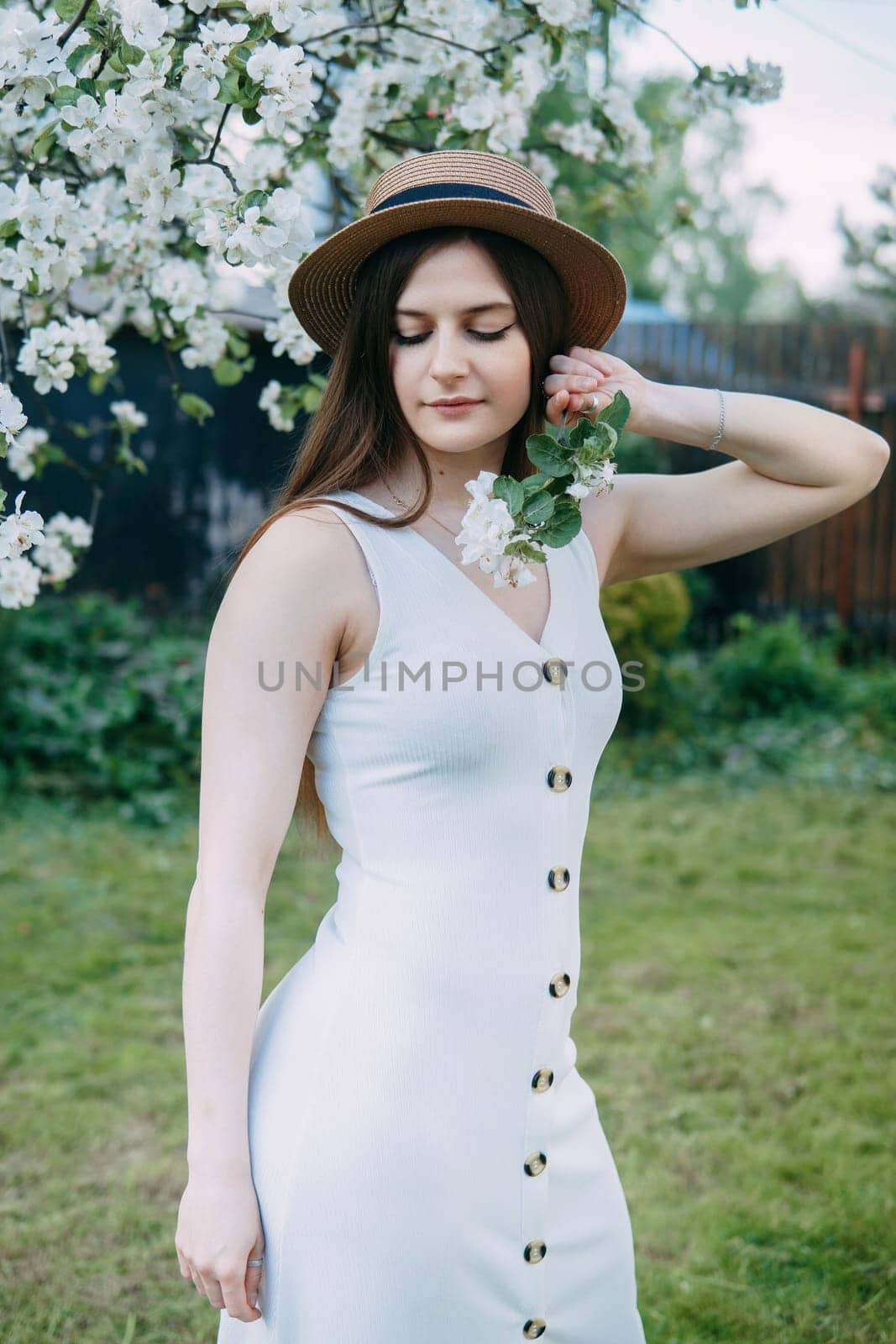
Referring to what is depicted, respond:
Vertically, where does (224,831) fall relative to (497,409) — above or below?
below

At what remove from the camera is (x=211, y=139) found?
207 cm

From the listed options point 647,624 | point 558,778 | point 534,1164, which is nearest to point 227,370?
point 558,778

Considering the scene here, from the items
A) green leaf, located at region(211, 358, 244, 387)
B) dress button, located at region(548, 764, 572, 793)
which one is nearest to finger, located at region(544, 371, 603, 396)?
dress button, located at region(548, 764, 572, 793)

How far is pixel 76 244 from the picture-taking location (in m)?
1.88

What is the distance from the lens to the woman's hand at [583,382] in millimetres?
1673

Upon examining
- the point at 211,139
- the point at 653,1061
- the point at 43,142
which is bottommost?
the point at 653,1061

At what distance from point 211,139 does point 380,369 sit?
28.9 inches

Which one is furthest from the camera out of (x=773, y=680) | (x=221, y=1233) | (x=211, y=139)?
(x=773, y=680)

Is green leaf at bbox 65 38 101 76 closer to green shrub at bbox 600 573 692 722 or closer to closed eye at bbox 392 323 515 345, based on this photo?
closed eye at bbox 392 323 515 345

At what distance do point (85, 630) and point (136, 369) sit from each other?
2227mm

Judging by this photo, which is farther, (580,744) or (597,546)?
(597,546)

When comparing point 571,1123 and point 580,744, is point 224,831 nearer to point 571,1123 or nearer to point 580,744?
point 580,744

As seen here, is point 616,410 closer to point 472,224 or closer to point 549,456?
point 549,456

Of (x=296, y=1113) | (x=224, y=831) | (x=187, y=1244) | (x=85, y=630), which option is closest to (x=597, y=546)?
(x=224, y=831)
